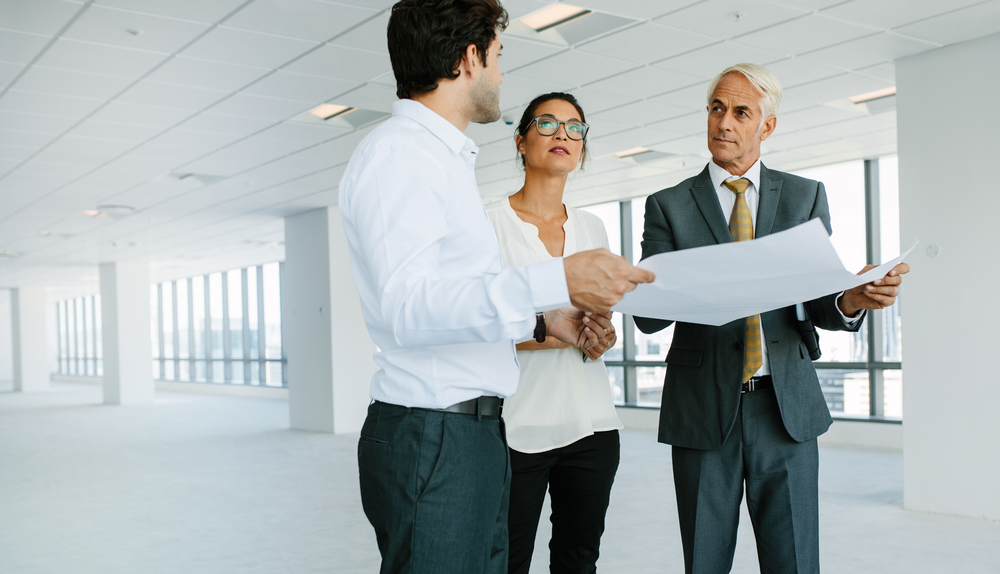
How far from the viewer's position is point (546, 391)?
86.5 inches

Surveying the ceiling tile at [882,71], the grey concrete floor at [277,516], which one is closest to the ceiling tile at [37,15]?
the grey concrete floor at [277,516]

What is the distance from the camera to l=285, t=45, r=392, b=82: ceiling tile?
208 inches

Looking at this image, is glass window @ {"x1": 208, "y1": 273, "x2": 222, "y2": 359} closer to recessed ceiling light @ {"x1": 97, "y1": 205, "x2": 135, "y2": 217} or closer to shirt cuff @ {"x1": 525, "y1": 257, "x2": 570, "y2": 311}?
recessed ceiling light @ {"x1": 97, "y1": 205, "x2": 135, "y2": 217}

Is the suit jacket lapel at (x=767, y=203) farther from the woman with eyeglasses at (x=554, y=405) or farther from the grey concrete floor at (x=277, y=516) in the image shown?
the grey concrete floor at (x=277, y=516)

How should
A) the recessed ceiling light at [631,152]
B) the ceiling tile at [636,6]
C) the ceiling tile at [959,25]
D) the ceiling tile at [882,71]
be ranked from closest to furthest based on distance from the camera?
the ceiling tile at [636,6]
the ceiling tile at [959,25]
the ceiling tile at [882,71]
the recessed ceiling light at [631,152]

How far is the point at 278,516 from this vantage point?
18.5ft

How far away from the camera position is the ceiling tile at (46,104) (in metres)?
5.93

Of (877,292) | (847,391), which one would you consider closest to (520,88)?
(877,292)

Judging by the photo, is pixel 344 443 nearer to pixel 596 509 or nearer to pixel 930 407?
pixel 930 407

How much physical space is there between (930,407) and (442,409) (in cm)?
517

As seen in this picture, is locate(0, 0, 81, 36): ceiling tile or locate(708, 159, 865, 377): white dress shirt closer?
locate(708, 159, 865, 377): white dress shirt

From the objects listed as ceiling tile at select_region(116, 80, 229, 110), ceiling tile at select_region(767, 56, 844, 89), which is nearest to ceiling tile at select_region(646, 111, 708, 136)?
ceiling tile at select_region(767, 56, 844, 89)

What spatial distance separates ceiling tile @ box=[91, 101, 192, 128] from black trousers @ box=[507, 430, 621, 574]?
17.7 ft

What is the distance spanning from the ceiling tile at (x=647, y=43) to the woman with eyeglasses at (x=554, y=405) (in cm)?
301
